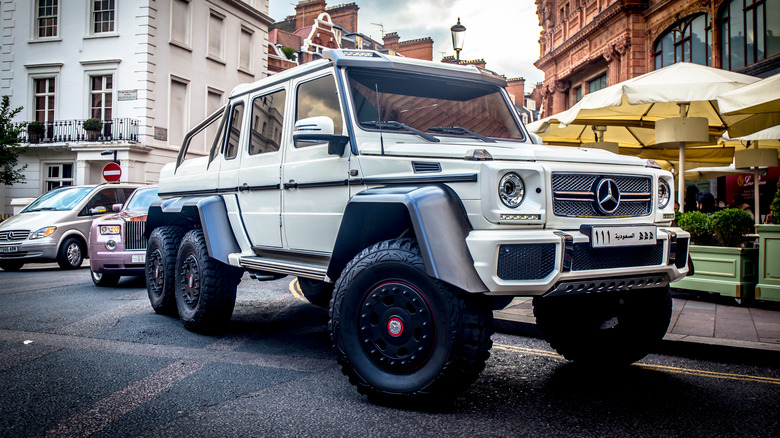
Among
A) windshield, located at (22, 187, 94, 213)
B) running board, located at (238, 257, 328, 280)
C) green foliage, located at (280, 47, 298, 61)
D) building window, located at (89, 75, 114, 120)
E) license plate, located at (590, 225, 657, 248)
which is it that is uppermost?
green foliage, located at (280, 47, 298, 61)

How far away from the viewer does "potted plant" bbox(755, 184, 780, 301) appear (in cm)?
706

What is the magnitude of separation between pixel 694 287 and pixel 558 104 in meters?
24.1

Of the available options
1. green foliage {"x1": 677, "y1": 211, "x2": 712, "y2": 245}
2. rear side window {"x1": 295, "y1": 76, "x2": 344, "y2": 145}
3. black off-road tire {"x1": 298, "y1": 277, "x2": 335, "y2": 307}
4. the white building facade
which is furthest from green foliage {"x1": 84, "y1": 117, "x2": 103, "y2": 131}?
green foliage {"x1": 677, "y1": 211, "x2": 712, "y2": 245}

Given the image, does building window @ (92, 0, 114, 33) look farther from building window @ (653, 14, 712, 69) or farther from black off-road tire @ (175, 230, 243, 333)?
black off-road tire @ (175, 230, 243, 333)

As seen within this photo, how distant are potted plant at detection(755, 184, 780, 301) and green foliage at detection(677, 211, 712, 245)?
762 mm

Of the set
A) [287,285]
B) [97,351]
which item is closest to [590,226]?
[97,351]

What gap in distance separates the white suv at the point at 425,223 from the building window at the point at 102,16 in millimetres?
23366

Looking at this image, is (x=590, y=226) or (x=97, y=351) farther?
(x=97, y=351)

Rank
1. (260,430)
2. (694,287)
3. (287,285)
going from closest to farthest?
(260,430)
(694,287)
(287,285)

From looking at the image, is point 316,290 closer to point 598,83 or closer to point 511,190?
point 511,190

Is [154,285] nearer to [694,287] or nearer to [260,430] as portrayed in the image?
[260,430]

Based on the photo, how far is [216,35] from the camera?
28.1 meters

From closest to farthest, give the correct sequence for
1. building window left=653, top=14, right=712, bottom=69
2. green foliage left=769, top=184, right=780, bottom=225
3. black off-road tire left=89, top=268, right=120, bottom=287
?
green foliage left=769, top=184, right=780, bottom=225, black off-road tire left=89, top=268, right=120, bottom=287, building window left=653, top=14, right=712, bottom=69

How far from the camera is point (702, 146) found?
11367 millimetres
